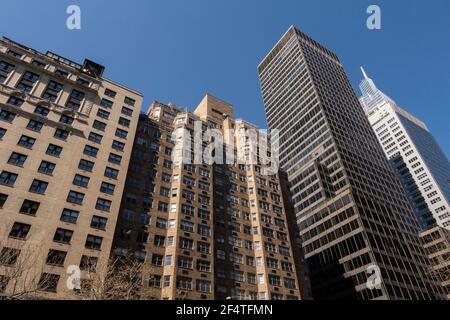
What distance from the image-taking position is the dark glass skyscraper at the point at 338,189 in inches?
3479

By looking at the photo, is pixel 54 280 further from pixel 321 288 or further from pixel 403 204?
pixel 403 204

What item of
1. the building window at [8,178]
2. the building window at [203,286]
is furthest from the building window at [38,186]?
the building window at [203,286]

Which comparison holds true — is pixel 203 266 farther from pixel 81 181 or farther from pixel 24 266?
pixel 24 266

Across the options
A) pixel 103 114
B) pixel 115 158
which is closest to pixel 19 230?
pixel 115 158

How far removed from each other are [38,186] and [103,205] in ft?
30.0

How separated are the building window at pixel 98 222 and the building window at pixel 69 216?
7.63 ft

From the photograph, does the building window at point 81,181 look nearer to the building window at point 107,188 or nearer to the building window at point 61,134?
the building window at point 107,188

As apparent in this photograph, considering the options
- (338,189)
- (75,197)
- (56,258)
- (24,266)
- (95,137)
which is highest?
(338,189)

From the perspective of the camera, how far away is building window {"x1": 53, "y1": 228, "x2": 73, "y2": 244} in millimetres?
43125

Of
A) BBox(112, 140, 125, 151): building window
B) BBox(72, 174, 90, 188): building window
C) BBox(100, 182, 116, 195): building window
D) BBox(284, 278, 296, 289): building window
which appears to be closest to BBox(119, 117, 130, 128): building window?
BBox(112, 140, 125, 151): building window

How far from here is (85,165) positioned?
172ft
